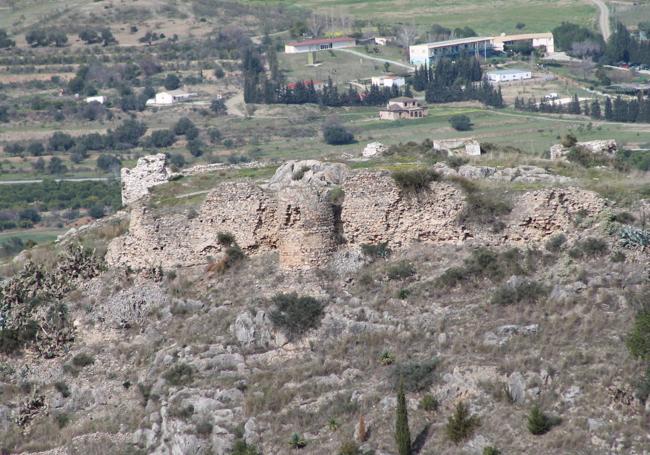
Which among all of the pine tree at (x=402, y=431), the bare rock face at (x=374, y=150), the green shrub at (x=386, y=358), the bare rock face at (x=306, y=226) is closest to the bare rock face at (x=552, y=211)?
the bare rock face at (x=306, y=226)

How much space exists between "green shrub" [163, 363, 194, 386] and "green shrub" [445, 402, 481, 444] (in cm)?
611

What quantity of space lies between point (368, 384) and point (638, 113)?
6607 centimetres

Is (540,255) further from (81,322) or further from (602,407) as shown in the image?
(81,322)

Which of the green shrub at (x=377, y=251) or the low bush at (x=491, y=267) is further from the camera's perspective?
the green shrub at (x=377, y=251)

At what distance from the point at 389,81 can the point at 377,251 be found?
9421cm

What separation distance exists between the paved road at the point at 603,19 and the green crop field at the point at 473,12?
935 mm

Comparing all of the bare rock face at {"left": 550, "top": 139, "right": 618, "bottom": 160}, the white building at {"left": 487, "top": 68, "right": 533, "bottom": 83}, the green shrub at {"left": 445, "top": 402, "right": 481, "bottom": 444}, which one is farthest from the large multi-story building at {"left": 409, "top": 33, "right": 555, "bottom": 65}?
the green shrub at {"left": 445, "top": 402, "right": 481, "bottom": 444}

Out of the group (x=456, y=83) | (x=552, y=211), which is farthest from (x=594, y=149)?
(x=456, y=83)

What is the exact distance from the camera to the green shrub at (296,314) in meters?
28.3

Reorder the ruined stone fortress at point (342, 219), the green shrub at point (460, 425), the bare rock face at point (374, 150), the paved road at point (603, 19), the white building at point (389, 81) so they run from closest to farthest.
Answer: the green shrub at point (460, 425)
the ruined stone fortress at point (342, 219)
the bare rock face at point (374, 150)
the white building at point (389, 81)
the paved road at point (603, 19)

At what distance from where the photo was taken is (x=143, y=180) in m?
40.5

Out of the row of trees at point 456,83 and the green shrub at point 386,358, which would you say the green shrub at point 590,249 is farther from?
the row of trees at point 456,83

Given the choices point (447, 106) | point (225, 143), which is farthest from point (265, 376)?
point (447, 106)

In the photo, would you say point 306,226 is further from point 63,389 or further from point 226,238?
point 63,389
